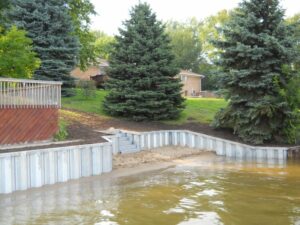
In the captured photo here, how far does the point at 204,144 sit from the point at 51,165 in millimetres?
9277

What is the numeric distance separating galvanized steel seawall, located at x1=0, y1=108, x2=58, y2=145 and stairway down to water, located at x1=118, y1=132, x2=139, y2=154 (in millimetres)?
3825

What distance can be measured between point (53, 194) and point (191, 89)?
45.3 metres

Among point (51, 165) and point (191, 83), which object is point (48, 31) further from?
point (191, 83)

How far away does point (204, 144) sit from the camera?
65.6ft

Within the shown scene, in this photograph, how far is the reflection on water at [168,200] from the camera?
8875 mm

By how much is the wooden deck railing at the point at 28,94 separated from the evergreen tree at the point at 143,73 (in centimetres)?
731

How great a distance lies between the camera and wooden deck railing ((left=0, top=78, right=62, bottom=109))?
13359mm

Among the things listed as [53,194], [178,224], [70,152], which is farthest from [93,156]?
[178,224]

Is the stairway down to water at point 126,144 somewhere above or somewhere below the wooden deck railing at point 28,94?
below

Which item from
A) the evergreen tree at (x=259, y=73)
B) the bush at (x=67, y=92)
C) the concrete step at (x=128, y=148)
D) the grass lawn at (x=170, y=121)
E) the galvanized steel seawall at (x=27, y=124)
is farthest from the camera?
the bush at (x=67, y=92)

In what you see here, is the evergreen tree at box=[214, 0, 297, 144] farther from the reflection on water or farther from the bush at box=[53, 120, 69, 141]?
the bush at box=[53, 120, 69, 141]

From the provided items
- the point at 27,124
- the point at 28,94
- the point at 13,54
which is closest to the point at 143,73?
the point at 13,54

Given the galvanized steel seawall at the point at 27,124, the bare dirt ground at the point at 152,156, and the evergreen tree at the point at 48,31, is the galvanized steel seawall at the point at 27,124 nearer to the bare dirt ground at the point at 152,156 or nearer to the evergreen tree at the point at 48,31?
the bare dirt ground at the point at 152,156

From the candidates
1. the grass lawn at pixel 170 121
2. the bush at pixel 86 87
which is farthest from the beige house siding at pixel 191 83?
the bush at pixel 86 87
